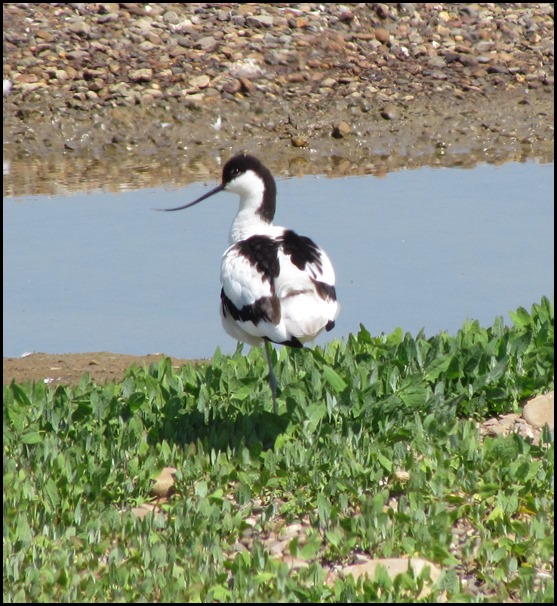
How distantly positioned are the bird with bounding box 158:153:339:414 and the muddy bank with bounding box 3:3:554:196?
488 centimetres

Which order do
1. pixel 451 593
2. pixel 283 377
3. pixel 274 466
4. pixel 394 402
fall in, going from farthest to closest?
pixel 283 377 < pixel 394 402 < pixel 274 466 < pixel 451 593

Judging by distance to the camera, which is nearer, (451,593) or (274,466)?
(451,593)

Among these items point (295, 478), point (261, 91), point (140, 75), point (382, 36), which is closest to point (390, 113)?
point (261, 91)

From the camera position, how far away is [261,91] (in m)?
12.5

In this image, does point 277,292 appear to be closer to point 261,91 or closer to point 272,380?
point 272,380

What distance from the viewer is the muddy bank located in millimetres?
11586

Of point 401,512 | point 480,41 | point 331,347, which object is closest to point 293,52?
point 480,41

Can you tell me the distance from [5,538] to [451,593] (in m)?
1.71

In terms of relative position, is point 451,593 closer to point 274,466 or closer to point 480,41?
point 274,466

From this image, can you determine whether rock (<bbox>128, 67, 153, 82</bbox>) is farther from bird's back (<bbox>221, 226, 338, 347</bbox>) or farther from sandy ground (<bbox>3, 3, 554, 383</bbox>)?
bird's back (<bbox>221, 226, 338, 347</bbox>)

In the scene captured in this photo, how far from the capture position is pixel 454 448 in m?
5.47

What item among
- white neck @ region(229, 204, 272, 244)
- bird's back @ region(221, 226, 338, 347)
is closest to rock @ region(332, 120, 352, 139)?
white neck @ region(229, 204, 272, 244)

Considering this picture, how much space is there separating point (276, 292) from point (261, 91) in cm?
720

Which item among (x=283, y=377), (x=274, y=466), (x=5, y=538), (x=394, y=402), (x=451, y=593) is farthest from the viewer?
(x=283, y=377)
